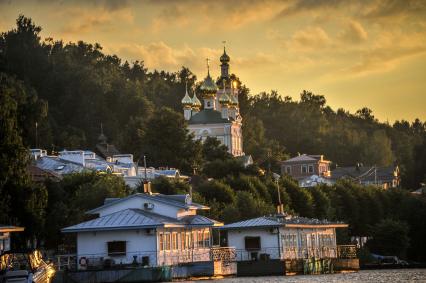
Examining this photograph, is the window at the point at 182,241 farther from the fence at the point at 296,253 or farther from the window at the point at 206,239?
the fence at the point at 296,253

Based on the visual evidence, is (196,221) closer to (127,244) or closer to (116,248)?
(127,244)

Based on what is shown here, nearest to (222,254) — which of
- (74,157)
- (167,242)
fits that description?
(167,242)

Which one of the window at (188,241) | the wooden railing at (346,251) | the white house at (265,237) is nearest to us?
the window at (188,241)

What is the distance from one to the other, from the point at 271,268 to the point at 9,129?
1993 cm

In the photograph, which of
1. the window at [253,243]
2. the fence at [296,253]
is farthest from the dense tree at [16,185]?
the window at [253,243]

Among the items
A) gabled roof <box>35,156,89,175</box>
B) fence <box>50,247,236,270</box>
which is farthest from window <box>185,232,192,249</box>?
gabled roof <box>35,156,89,175</box>

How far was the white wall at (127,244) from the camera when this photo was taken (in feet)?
235

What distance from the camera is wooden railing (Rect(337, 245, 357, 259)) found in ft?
316

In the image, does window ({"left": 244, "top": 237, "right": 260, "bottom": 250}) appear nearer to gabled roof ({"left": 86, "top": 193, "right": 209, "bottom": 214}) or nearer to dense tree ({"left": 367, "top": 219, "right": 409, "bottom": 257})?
gabled roof ({"left": 86, "top": 193, "right": 209, "bottom": 214})

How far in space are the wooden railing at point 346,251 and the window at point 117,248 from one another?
93.2 feet

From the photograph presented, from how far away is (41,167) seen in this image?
4481 inches

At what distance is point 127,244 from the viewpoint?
71812 millimetres

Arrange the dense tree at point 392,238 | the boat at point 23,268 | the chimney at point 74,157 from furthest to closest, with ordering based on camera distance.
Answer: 1. the chimney at point 74,157
2. the dense tree at point 392,238
3. the boat at point 23,268

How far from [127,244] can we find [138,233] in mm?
948
